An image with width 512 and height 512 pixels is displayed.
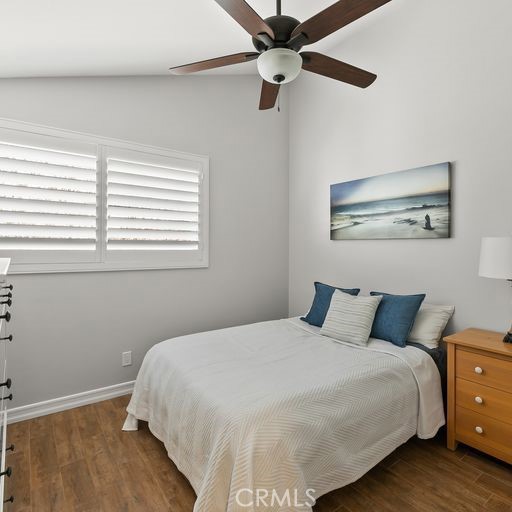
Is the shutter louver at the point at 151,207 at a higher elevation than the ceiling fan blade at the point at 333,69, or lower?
lower

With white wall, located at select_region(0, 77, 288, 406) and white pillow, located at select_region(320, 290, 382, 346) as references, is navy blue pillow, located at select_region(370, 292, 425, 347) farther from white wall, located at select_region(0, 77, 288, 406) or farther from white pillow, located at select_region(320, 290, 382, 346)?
white wall, located at select_region(0, 77, 288, 406)

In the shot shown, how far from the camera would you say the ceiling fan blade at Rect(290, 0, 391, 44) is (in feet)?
4.53

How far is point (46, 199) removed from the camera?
251 centimetres

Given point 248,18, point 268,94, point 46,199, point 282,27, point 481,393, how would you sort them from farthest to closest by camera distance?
point 46,199
point 268,94
point 481,393
point 282,27
point 248,18

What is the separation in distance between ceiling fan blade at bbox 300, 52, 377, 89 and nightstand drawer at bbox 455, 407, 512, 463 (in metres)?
2.19

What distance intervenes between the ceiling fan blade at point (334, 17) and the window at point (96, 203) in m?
1.86

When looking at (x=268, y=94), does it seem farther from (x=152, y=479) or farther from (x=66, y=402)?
(x=66, y=402)

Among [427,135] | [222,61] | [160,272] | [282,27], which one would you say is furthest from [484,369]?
[160,272]

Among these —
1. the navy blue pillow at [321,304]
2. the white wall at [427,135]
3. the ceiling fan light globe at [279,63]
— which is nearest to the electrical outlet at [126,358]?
the navy blue pillow at [321,304]

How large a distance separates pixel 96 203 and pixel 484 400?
315cm

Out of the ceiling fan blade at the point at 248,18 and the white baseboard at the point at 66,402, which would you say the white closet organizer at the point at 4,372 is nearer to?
the white baseboard at the point at 66,402

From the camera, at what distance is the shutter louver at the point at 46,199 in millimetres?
2391

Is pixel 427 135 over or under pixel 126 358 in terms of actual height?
over

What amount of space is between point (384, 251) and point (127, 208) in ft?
7.78
